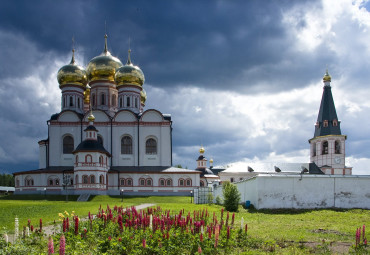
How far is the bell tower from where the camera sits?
4841 centimetres

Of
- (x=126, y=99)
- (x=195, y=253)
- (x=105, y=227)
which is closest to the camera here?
(x=195, y=253)

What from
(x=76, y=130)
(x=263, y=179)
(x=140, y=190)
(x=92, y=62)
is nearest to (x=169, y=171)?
(x=140, y=190)

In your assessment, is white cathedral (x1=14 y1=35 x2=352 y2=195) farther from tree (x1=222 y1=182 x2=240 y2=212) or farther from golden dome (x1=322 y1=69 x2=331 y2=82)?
tree (x1=222 y1=182 x2=240 y2=212)

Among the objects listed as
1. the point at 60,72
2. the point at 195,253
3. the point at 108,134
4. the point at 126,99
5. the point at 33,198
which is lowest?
the point at 33,198

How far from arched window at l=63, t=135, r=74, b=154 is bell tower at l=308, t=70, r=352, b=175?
30557mm

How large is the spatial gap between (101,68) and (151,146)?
11.6 meters

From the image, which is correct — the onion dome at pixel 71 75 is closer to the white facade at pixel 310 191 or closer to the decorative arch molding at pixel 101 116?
the decorative arch molding at pixel 101 116

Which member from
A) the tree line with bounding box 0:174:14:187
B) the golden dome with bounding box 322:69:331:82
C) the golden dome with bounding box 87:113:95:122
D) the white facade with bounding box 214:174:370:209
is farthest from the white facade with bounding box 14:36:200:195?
the tree line with bounding box 0:174:14:187

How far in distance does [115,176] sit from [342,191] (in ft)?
80.3

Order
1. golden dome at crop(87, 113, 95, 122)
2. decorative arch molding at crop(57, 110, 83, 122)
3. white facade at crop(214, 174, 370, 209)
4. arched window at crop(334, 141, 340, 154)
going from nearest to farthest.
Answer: white facade at crop(214, 174, 370, 209) → golden dome at crop(87, 113, 95, 122) → decorative arch molding at crop(57, 110, 83, 122) → arched window at crop(334, 141, 340, 154)

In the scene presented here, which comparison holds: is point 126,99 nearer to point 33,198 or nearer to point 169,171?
point 169,171

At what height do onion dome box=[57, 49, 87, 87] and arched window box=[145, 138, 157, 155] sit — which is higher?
onion dome box=[57, 49, 87, 87]

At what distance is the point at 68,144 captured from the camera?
42531 millimetres

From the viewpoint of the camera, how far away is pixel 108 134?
42.7 metres
